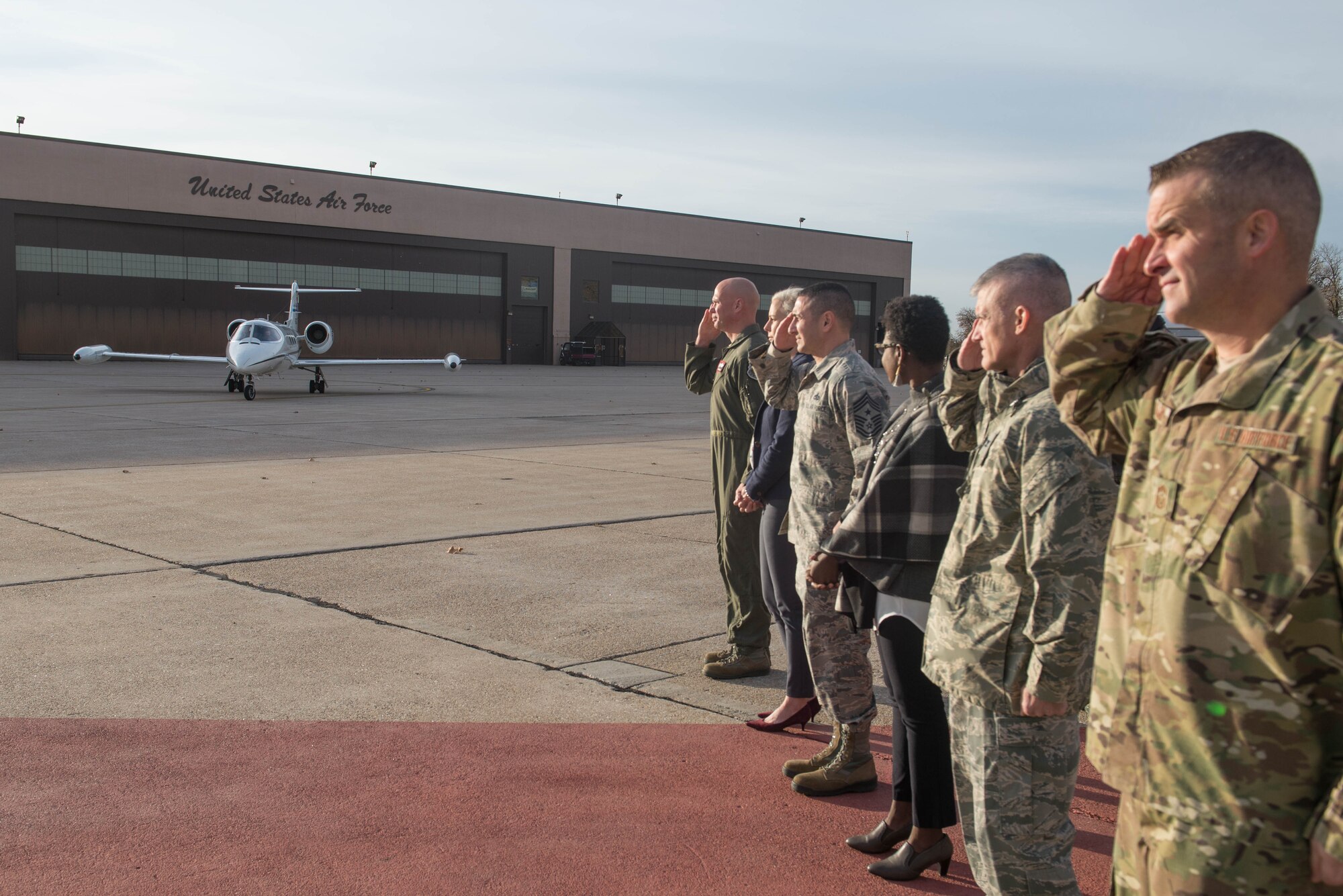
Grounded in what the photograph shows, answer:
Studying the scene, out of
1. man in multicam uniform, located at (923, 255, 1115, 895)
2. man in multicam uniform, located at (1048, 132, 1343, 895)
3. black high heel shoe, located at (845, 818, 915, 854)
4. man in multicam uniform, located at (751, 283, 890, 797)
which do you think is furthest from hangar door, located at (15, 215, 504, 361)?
man in multicam uniform, located at (1048, 132, 1343, 895)

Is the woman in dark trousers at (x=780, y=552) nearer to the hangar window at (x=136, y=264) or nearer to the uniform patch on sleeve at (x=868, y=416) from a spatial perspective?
the uniform patch on sleeve at (x=868, y=416)

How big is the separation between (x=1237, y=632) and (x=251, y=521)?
9009mm

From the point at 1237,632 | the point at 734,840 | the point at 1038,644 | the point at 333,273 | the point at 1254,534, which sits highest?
the point at 333,273

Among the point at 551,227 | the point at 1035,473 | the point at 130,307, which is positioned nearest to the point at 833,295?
the point at 1035,473

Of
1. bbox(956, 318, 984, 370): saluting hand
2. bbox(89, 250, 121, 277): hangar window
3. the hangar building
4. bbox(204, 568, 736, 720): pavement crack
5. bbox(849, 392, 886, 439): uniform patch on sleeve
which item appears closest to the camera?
bbox(956, 318, 984, 370): saluting hand

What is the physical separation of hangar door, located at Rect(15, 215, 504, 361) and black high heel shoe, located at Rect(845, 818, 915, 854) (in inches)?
2105

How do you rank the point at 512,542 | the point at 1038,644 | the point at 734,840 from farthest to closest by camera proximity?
the point at 512,542, the point at 734,840, the point at 1038,644

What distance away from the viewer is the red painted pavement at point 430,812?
3.56 meters

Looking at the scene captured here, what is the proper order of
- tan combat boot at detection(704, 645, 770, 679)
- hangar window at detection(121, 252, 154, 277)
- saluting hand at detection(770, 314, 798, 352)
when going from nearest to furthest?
Answer: saluting hand at detection(770, 314, 798, 352), tan combat boot at detection(704, 645, 770, 679), hangar window at detection(121, 252, 154, 277)

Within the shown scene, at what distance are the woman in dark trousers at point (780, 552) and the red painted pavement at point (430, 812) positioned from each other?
0.15m

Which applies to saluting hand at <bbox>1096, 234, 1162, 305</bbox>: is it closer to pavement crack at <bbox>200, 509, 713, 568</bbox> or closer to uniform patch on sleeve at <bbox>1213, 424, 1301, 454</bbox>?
uniform patch on sleeve at <bbox>1213, 424, 1301, 454</bbox>

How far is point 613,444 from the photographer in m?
17.2

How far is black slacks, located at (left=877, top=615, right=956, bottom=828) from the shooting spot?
3.45 meters

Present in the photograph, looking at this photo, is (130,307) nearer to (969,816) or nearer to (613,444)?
(613,444)
